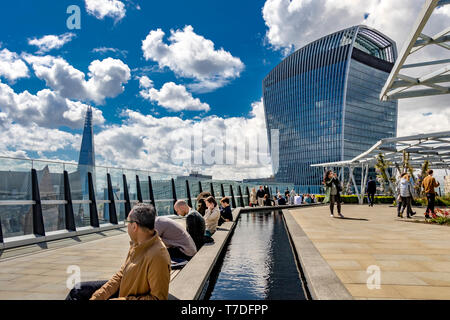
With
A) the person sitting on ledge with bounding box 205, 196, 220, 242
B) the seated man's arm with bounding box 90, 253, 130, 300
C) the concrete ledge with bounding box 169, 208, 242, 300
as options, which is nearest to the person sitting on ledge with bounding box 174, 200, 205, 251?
the concrete ledge with bounding box 169, 208, 242, 300

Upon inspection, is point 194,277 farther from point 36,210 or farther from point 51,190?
point 51,190

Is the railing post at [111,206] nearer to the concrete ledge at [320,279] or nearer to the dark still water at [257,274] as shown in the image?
the dark still water at [257,274]

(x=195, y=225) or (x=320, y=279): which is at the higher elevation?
(x=195, y=225)

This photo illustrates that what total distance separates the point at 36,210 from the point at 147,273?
6.68 m

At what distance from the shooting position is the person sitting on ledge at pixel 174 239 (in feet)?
15.3

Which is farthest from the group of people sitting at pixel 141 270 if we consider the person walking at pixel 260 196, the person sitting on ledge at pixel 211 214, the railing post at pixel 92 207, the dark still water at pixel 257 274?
the person walking at pixel 260 196

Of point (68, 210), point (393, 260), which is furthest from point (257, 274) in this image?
point (68, 210)

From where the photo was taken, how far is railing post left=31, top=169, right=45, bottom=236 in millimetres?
7574

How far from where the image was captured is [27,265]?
5.16 metres

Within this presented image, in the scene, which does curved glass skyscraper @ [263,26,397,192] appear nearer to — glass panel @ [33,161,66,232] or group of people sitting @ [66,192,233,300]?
glass panel @ [33,161,66,232]

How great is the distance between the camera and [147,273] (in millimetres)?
2217

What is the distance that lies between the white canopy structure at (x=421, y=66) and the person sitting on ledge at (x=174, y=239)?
23.0 ft

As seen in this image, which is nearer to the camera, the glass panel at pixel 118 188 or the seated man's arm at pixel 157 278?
the seated man's arm at pixel 157 278
